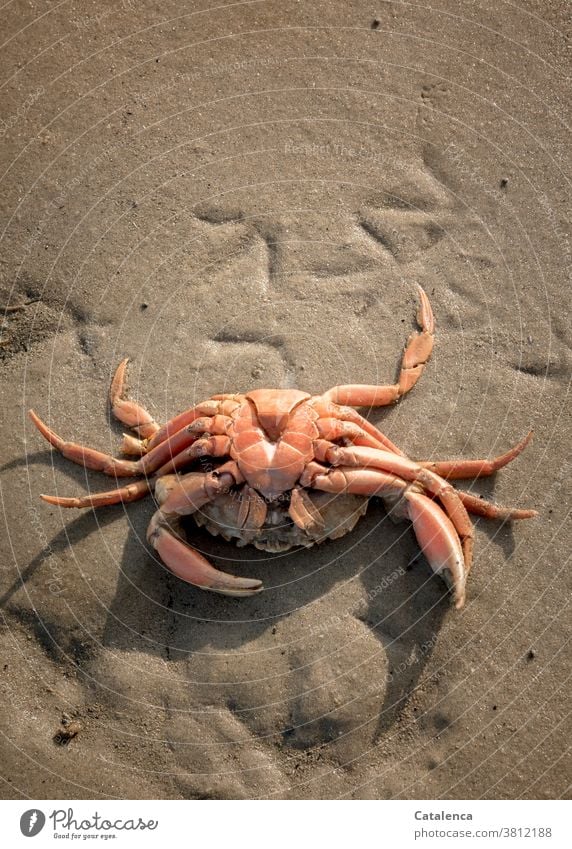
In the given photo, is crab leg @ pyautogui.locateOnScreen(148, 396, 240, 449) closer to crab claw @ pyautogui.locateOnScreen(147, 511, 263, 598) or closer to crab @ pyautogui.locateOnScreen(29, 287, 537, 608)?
crab @ pyautogui.locateOnScreen(29, 287, 537, 608)

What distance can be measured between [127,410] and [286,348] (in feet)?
5.29

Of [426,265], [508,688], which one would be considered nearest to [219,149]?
[426,265]

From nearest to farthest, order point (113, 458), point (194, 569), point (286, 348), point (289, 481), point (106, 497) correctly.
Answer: point (289, 481), point (194, 569), point (106, 497), point (113, 458), point (286, 348)

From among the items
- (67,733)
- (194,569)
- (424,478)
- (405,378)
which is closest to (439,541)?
(424,478)

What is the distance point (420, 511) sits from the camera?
7.23 m

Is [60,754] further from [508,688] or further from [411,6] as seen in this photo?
[411,6]

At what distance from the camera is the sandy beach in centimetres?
730

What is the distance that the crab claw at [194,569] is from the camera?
7.30 meters

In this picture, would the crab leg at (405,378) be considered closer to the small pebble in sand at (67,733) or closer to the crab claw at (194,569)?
the crab claw at (194,569)

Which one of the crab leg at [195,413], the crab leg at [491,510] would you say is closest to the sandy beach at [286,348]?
the crab leg at [491,510]

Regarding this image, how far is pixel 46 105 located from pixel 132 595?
499 cm
